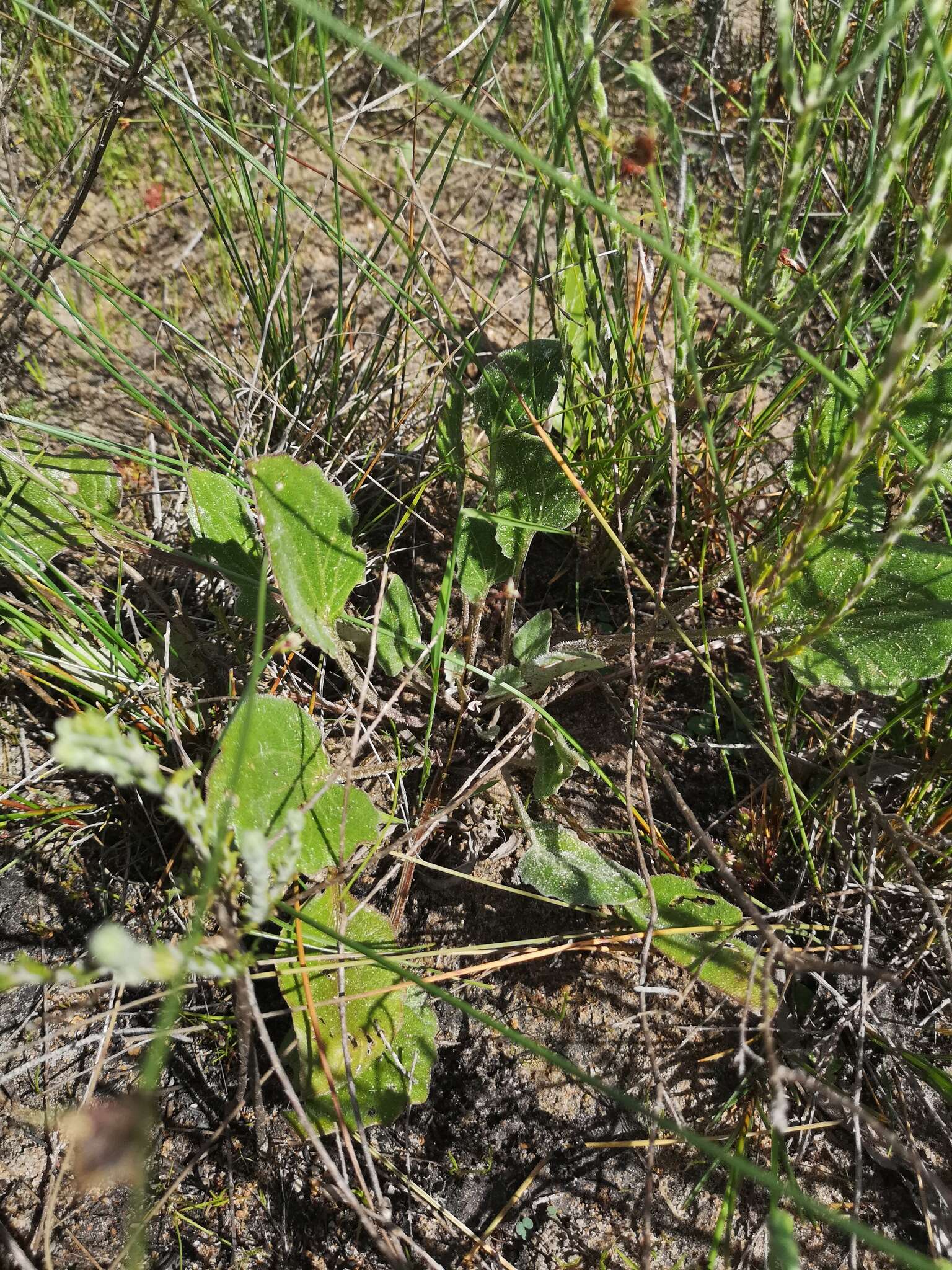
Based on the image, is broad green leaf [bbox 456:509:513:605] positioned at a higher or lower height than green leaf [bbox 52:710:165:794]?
lower

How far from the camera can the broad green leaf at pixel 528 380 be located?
3.81ft

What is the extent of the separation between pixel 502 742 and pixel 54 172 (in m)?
1.23

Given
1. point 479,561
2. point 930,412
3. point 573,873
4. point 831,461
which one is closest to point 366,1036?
point 573,873

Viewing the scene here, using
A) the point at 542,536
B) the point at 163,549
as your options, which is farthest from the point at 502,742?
the point at 163,549

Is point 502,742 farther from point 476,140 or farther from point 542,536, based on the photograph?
point 476,140

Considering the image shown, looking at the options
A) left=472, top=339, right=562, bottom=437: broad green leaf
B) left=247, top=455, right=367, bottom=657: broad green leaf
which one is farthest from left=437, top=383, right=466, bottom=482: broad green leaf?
left=247, top=455, right=367, bottom=657: broad green leaf

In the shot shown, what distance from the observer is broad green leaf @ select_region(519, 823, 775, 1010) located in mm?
1016

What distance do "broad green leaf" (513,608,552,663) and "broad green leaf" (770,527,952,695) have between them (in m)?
0.33

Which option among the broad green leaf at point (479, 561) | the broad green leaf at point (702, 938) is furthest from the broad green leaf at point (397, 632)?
the broad green leaf at point (702, 938)

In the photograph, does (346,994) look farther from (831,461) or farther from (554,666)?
(831,461)

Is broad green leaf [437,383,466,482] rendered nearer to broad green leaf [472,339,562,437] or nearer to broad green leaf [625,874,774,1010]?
broad green leaf [472,339,562,437]

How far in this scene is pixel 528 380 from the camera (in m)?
1.17

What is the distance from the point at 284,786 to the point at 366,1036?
1.04ft

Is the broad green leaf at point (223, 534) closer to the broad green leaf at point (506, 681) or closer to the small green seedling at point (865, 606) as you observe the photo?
the broad green leaf at point (506, 681)
